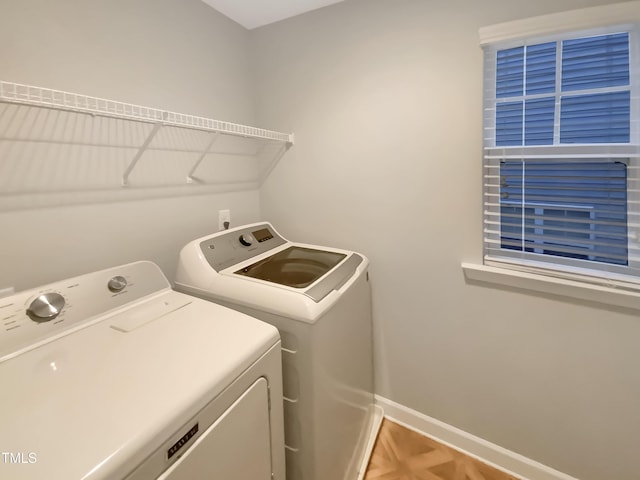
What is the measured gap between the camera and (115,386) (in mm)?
718

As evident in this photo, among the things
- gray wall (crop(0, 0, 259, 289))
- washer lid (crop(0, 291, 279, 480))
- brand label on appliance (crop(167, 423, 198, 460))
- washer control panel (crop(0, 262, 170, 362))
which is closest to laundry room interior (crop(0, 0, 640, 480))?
gray wall (crop(0, 0, 259, 289))

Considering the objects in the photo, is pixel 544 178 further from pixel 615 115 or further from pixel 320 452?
pixel 320 452

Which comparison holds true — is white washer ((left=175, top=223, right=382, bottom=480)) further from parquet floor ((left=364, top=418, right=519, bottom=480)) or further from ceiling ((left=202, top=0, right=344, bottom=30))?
ceiling ((left=202, top=0, right=344, bottom=30))

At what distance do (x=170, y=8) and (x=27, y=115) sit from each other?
0.86m

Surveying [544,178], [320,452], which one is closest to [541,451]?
[320,452]

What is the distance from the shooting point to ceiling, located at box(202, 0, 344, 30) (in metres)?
1.67

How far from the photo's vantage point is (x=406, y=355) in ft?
5.84

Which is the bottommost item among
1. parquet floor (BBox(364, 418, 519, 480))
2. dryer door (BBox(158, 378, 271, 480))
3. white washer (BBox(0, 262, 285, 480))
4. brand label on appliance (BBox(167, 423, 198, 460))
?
parquet floor (BBox(364, 418, 519, 480))

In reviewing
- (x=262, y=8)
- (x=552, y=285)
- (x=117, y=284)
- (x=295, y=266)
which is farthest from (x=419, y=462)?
(x=262, y=8)

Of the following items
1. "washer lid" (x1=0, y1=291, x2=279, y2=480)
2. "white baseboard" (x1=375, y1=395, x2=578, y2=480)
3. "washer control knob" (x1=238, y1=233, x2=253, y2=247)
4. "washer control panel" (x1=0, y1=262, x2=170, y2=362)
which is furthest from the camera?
"washer control knob" (x1=238, y1=233, x2=253, y2=247)

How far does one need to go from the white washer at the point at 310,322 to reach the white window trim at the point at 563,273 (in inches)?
27.6

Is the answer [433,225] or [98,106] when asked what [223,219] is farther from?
[433,225]

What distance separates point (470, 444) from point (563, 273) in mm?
1028

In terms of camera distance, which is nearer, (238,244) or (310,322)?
(310,322)
